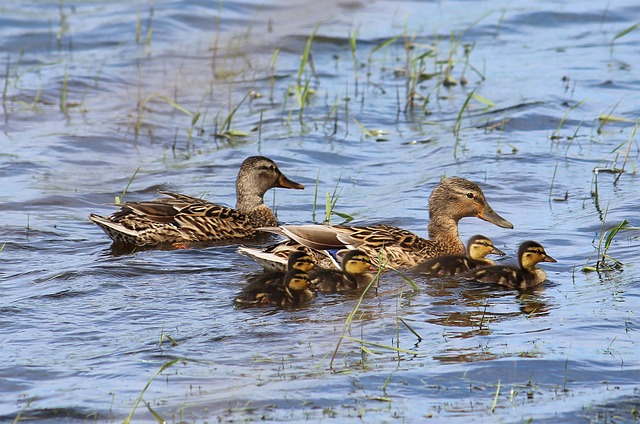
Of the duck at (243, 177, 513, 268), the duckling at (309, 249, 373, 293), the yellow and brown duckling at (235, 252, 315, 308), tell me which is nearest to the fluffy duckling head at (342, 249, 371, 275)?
the duckling at (309, 249, 373, 293)

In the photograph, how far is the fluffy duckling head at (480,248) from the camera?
7.75m

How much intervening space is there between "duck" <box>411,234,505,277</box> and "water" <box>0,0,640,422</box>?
19 cm

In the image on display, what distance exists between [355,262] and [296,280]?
1.97 ft

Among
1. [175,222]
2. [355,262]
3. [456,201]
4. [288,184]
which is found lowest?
[175,222]

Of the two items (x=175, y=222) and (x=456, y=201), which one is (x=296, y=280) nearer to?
(x=456, y=201)

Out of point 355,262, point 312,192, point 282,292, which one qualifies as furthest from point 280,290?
point 312,192

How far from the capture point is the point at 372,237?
25.3ft

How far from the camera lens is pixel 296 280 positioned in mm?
6879

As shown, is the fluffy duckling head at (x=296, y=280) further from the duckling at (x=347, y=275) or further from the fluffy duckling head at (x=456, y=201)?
the fluffy duckling head at (x=456, y=201)

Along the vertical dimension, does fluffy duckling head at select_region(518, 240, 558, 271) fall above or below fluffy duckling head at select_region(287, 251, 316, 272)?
above

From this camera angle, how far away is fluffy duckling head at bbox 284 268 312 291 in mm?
6859

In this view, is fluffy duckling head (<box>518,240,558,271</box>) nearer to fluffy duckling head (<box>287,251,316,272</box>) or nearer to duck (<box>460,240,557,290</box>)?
duck (<box>460,240,557,290</box>)

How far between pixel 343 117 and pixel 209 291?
Answer: 536 cm

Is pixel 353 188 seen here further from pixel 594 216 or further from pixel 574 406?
pixel 574 406
